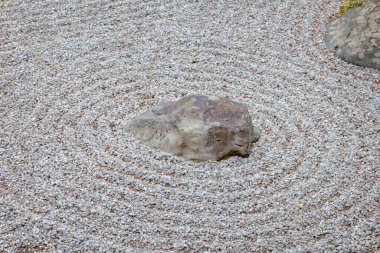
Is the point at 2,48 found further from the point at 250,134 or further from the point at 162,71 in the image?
the point at 250,134

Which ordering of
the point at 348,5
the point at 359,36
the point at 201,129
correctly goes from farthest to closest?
the point at 348,5 → the point at 359,36 → the point at 201,129

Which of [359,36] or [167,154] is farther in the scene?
[359,36]

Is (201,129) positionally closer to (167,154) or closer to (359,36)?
(167,154)

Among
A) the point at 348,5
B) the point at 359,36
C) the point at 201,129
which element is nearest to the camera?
the point at 201,129

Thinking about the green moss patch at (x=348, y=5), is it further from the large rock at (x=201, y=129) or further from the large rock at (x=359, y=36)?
the large rock at (x=201, y=129)

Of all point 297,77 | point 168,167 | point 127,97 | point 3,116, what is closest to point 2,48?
point 3,116

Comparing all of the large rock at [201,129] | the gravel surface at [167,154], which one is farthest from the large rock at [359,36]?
the large rock at [201,129]


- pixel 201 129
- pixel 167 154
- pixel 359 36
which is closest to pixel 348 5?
pixel 359 36
